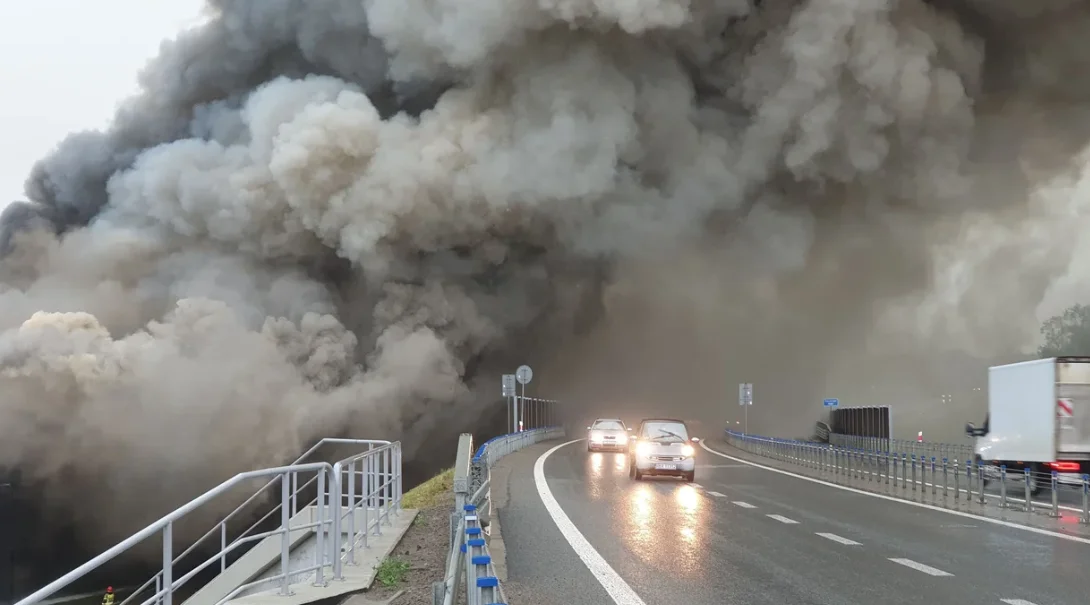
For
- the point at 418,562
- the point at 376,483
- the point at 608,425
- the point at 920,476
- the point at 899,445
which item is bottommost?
the point at 920,476

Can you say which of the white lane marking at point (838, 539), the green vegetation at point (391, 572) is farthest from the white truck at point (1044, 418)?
the green vegetation at point (391, 572)

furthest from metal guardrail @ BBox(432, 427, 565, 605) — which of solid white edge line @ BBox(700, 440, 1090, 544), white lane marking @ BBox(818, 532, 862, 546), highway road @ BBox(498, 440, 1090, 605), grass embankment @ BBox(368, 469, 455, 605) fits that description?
solid white edge line @ BBox(700, 440, 1090, 544)

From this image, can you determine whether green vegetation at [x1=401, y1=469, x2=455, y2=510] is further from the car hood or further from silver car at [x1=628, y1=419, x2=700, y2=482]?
the car hood

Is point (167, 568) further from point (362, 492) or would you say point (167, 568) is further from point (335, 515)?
point (362, 492)

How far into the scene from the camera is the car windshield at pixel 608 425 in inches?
1313

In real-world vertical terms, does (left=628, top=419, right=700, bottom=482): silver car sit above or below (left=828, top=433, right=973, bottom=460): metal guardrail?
above

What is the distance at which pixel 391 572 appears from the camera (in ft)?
28.9

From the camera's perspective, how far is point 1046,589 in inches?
320

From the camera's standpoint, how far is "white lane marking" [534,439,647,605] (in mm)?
7695

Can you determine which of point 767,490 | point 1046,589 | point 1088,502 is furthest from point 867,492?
point 1046,589

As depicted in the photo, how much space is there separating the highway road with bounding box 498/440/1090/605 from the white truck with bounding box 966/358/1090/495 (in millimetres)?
3739

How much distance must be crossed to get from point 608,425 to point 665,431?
12.8m

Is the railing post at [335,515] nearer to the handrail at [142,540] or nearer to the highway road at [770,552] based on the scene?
the handrail at [142,540]

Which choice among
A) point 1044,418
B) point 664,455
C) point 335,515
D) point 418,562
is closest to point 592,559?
point 418,562
